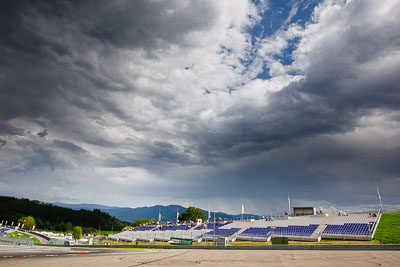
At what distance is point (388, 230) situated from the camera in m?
42.4

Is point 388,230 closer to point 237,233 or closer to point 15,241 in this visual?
point 237,233

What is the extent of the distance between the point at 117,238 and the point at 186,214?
208 feet

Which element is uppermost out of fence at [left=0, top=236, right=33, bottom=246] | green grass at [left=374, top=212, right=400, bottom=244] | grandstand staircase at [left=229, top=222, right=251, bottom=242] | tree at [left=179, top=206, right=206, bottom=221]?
tree at [left=179, top=206, right=206, bottom=221]

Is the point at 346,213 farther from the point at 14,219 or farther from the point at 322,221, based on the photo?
the point at 14,219

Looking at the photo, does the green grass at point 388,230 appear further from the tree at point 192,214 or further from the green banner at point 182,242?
the tree at point 192,214

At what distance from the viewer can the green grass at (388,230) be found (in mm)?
37678

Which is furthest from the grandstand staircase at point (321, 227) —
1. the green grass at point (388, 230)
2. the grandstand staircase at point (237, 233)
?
the grandstand staircase at point (237, 233)

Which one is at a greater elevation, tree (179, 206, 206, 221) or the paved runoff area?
tree (179, 206, 206, 221)

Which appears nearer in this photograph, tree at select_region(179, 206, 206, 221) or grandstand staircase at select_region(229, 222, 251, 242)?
grandstand staircase at select_region(229, 222, 251, 242)

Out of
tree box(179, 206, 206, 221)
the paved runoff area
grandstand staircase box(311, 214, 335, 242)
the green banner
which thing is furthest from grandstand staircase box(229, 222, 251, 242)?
tree box(179, 206, 206, 221)

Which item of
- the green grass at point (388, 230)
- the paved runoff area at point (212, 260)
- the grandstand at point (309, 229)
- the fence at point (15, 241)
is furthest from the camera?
the fence at point (15, 241)

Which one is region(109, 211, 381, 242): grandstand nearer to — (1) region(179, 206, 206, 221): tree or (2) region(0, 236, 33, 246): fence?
(2) region(0, 236, 33, 246): fence

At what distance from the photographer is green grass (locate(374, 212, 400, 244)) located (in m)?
37.7

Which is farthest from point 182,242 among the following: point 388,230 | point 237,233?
point 388,230
